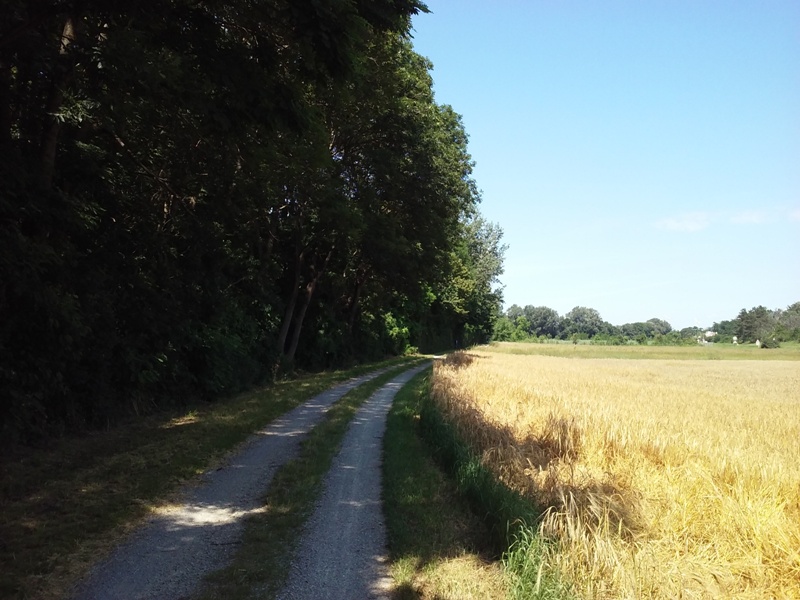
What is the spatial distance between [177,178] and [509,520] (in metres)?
10.5

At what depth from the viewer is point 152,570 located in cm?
428

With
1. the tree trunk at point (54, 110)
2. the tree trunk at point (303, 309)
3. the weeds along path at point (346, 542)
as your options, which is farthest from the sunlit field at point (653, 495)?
the tree trunk at point (303, 309)

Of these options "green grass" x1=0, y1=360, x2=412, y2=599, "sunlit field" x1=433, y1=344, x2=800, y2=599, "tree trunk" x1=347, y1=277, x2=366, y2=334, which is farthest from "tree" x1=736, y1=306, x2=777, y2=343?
"green grass" x1=0, y1=360, x2=412, y2=599

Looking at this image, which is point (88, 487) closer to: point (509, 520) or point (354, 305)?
point (509, 520)

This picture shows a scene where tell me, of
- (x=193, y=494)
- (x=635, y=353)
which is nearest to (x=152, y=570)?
(x=193, y=494)

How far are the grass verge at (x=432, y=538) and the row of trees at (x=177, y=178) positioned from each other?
4.89m

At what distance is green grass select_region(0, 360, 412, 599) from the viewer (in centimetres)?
427

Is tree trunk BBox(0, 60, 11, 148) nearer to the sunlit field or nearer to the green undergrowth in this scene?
the green undergrowth

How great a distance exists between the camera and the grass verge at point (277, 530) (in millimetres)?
4090

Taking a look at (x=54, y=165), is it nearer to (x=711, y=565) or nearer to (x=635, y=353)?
(x=711, y=565)

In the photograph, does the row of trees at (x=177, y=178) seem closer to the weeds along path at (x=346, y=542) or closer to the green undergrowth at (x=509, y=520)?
the weeds along path at (x=346, y=542)

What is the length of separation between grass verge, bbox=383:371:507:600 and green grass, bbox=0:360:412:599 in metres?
2.72

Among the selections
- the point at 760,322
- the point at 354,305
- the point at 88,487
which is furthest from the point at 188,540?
the point at 760,322

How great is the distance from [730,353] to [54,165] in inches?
3596
